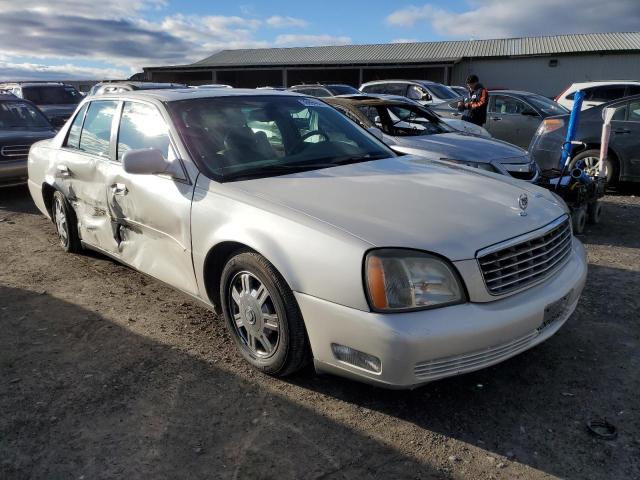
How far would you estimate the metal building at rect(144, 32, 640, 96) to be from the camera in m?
33.4

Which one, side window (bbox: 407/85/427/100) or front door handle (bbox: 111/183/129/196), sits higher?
side window (bbox: 407/85/427/100)

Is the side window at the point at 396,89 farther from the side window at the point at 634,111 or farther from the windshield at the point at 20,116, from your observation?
the windshield at the point at 20,116

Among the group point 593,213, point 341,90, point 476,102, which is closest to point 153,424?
point 593,213

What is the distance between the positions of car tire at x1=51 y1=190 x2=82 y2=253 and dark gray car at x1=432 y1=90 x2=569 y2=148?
29.9ft

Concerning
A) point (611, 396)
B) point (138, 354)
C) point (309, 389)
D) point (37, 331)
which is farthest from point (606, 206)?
point (37, 331)

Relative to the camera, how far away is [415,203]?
9.71ft

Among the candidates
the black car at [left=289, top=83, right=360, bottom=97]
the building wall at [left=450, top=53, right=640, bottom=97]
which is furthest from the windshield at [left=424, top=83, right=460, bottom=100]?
the building wall at [left=450, top=53, right=640, bottom=97]

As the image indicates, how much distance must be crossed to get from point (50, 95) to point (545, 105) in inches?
489

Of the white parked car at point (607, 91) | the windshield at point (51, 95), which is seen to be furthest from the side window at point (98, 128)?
the white parked car at point (607, 91)

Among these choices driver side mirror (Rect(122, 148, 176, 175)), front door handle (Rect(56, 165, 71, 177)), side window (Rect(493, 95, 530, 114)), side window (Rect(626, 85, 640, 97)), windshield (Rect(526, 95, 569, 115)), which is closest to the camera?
driver side mirror (Rect(122, 148, 176, 175))

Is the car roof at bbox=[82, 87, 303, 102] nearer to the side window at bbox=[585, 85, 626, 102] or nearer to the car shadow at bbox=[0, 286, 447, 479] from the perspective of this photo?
the car shadow at bbox=[0, 286, 447, 479]

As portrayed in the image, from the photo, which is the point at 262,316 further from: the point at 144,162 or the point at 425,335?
the point at 144,162

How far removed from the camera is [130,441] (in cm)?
263

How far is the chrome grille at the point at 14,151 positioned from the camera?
27.2ft
